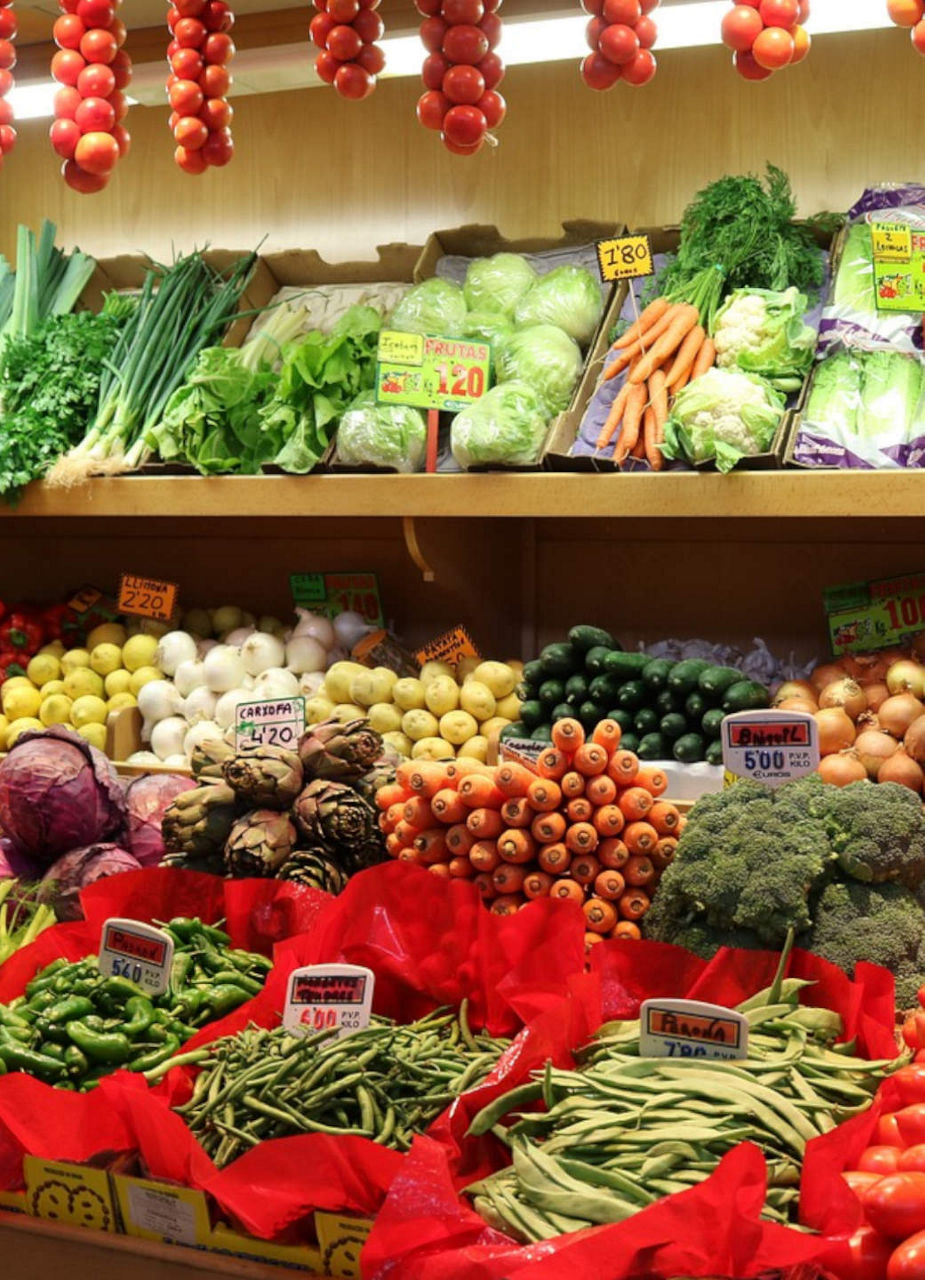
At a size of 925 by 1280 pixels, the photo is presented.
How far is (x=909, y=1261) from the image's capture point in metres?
1.34

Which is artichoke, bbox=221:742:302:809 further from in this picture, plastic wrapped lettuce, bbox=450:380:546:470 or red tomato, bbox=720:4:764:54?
red tomato, bbox=720:4:764:54

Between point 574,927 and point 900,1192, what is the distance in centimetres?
73

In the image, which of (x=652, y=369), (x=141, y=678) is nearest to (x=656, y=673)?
(x=652, y=369)

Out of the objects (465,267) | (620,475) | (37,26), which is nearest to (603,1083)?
(620,475)

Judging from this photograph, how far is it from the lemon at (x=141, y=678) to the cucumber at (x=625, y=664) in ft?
4.62

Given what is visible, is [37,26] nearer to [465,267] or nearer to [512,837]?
[465,267]

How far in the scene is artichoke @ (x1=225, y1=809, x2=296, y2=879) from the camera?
249 cm

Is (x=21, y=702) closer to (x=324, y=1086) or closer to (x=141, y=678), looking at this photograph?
(x=141, y=678)

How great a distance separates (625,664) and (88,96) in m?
1.61

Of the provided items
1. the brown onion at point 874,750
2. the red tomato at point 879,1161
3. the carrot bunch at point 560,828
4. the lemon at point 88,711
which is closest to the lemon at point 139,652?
the lemon at point 88,711

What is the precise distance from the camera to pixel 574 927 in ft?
6.75

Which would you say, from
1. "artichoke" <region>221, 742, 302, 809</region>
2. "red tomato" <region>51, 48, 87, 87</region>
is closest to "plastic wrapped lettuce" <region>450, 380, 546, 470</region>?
"artichoke" <region>221, 742, 302, 809</region>

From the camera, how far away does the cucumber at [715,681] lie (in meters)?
2.83

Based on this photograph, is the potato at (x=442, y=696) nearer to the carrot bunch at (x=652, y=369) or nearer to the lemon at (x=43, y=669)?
the carrot bunch at (x=652, y=369)
